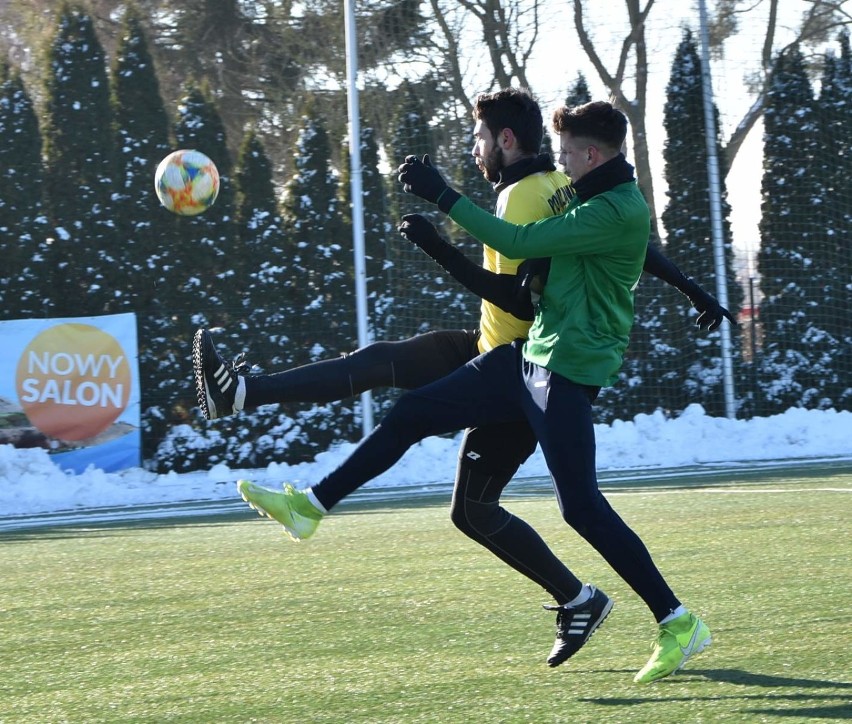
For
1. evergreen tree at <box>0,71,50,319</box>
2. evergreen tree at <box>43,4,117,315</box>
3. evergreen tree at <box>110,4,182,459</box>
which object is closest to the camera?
evergreen tree at <box>110,4,182,459</box>

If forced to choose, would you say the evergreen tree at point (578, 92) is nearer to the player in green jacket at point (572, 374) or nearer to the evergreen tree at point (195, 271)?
the evergreen tree at point (195, 271)

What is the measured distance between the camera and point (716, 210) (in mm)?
17328

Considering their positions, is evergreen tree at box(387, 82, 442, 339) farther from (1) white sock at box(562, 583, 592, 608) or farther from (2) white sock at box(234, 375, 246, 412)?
(1) white sock at box(562, 583, 592, 608)

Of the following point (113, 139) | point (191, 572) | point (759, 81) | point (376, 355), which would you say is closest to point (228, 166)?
point (113, 139)

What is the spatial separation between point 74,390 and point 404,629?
957 cm

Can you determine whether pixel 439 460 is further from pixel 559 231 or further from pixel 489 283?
pixel 559 231

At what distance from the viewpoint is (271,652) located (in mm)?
4891

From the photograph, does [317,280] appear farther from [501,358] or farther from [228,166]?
[501,358]

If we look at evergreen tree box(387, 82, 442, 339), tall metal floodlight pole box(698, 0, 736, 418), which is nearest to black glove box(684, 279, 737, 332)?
evergreen tree box(387, 82, 442, 339)

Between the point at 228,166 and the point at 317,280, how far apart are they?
6.08ft

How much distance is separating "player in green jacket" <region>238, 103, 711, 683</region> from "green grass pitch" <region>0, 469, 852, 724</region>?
10.7 inches

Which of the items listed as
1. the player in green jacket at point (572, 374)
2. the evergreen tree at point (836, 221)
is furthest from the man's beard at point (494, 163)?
the evergreen tree at point (836, 221)

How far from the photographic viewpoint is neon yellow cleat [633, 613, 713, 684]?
163 inches

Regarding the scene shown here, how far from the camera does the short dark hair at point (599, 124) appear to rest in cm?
445
